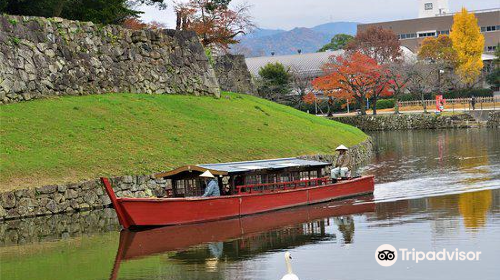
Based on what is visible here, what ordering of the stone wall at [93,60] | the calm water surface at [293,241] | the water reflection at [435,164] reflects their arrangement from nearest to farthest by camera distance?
the calm water surface at [293,241], the water reflection at [435,164], the stone wall at [93,60]

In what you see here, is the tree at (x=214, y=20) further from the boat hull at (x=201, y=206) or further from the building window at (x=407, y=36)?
the building window at (x=407, y=36)

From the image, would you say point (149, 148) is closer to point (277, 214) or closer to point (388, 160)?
point (277, 214)

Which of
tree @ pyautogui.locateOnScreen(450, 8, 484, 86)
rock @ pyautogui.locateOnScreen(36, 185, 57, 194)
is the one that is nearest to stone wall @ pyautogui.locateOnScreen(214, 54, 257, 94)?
rock @ pyautogui.locateOnScreen(36, 185, 57, 194)

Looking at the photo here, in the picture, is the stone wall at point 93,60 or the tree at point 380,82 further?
the tree at point 380,82

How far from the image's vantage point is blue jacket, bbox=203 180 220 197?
30047mm

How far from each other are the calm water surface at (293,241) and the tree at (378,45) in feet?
243

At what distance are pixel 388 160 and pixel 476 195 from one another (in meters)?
19.1

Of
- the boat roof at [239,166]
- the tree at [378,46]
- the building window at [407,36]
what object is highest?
the building window at [407,36]

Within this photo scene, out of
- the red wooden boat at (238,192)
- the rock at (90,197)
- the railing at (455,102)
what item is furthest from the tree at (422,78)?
the rock at (90,197)

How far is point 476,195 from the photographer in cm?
3334

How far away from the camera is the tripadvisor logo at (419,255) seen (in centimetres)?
2159

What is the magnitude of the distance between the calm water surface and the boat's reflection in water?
1.2 inches

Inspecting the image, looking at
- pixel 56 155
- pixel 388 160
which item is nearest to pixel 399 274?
pixel 56 155

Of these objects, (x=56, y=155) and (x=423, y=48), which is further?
(x=423, y=48)
